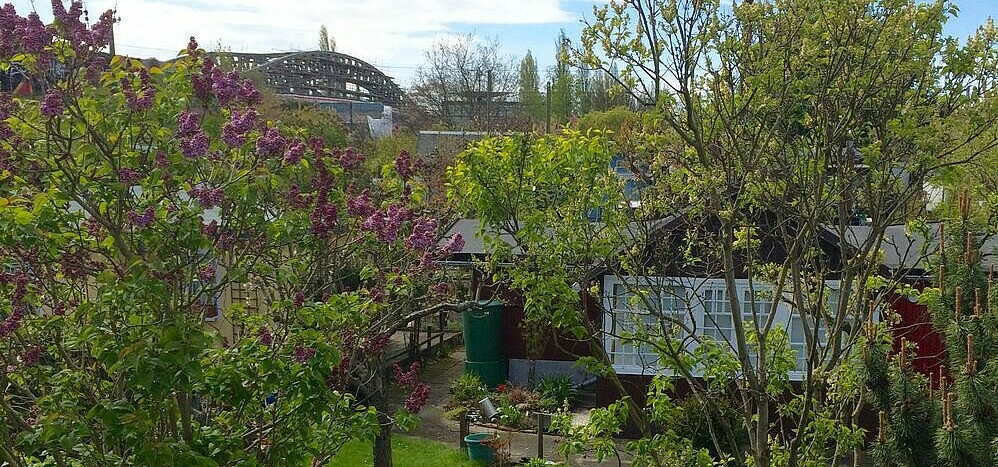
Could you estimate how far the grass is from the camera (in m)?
10.1

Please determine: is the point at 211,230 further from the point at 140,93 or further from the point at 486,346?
the point at 486,346

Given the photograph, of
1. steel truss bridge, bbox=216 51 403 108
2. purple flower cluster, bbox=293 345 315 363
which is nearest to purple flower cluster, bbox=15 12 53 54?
purple flower cluster, bbox=293 345 315 363

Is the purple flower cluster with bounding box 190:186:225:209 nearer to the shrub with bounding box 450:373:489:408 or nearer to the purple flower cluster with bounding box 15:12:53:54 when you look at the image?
the purple flower cluster with bounding box 15:12:53:54

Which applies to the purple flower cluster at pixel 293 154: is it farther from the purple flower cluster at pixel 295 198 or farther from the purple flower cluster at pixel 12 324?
the purple flower cluster at pixel 12 324

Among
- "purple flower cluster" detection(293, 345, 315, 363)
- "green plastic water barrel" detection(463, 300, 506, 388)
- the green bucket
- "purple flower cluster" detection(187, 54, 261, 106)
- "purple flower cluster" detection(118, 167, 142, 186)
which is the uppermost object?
"purple flower cluster" detection(187, 54, 261, 106)

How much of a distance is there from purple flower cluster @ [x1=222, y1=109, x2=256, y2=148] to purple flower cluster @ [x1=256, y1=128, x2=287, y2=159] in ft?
0.23

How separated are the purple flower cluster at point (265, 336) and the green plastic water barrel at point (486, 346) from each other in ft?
29.0

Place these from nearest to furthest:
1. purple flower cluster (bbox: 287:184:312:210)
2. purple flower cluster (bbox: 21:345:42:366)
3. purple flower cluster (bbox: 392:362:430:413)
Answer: purple flower cluster (bbox: 21:345:42:366), purple flower cluster (bbox: 287:184:312:210), purple flower cluster (bbox: 392:362:430:413)

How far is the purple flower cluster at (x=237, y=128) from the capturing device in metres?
3.49

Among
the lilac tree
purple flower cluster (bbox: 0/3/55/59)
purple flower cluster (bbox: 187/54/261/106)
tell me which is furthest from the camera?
purple flower cluster (bbox: 187/54/261/106)

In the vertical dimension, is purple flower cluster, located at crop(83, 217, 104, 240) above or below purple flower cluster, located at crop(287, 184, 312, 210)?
below

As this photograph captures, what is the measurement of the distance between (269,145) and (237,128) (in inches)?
6.1

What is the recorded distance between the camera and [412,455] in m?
10.4

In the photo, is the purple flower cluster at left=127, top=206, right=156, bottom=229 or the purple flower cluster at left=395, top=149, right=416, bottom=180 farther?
the purple flower cluster at left=395, top=149, right=416, bottom=180
